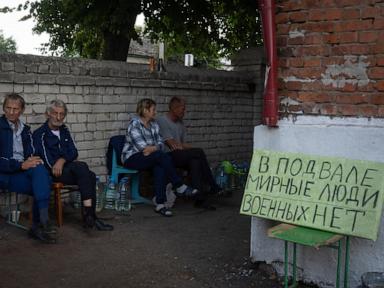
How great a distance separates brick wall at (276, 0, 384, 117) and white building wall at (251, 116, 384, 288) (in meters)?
0.09

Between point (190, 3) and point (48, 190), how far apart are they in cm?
634

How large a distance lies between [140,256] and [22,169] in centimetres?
147

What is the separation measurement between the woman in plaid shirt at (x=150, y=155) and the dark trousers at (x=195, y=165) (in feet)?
0.63

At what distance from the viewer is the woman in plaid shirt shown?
6492 millimetres

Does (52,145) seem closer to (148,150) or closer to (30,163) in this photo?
(30,163)

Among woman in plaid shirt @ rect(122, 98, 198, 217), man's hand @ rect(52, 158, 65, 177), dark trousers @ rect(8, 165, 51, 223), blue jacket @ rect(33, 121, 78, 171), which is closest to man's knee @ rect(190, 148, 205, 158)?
woman in plaid shirt @ rect(122, 98, 198, 217)

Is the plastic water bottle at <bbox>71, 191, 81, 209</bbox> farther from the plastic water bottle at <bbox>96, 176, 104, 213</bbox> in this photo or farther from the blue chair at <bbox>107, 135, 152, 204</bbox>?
the blue chair at <bbox>107, 135, 152, 204</bbox>

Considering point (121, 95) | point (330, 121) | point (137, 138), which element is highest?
point (121, 95)

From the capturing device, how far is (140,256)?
15.9 feet

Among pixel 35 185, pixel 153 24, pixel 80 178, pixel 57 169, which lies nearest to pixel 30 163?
pixel 35 185

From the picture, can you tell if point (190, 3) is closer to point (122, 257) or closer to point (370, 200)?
point (122, 257)

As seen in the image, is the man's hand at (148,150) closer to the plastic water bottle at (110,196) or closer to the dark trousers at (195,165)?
the dark trousers at (195,165)

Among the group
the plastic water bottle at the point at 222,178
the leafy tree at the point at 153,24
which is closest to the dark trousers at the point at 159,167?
the plastic water bottle at the point at 222,178

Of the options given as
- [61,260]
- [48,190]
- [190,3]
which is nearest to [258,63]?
[190,3]
